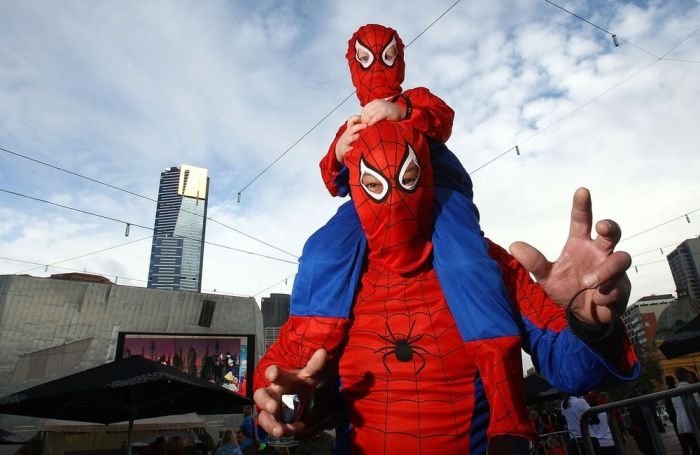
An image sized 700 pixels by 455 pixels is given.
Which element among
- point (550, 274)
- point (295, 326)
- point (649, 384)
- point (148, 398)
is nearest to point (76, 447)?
point (148, 398)

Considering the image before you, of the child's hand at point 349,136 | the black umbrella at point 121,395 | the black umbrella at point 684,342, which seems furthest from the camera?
the black umbrella at point 684,342

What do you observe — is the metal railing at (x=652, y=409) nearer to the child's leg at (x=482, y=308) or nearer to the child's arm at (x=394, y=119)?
the child's leg at (x=482, y=308)

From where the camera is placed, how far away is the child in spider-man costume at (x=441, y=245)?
163cm

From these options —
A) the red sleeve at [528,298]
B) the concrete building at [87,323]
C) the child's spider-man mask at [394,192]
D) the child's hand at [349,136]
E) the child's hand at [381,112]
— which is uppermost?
the concrete building at [87,323]

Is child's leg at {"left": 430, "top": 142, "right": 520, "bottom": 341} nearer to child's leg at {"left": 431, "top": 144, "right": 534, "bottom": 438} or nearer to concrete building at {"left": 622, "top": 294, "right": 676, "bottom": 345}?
child's leg at {"left": 431, "top": 144, "right": 534, "bottom": 438}

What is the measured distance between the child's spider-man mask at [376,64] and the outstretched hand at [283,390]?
1433 mm

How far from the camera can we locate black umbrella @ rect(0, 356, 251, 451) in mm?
5168

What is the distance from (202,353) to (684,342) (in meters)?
14.2

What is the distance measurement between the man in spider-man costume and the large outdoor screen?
14.8 meters

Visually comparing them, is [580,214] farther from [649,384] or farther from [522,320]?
[649,384]

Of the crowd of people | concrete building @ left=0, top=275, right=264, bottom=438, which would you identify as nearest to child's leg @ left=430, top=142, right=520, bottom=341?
the crowd of people

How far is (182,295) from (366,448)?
1611 cm

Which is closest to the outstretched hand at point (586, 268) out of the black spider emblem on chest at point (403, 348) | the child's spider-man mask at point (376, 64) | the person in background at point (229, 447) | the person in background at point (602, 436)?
the black spider emblem on chest at point (403, 348)

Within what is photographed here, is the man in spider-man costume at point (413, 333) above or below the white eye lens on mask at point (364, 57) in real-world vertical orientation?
below
